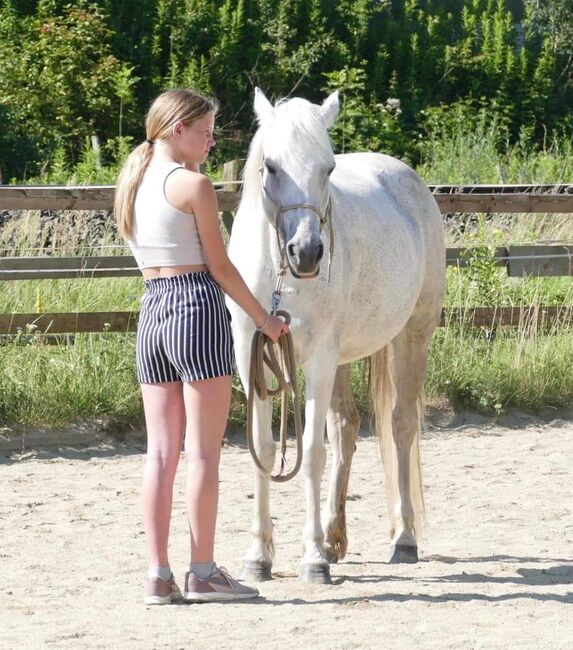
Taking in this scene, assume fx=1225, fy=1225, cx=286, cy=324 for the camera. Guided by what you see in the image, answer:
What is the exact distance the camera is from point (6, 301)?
7.77 metres

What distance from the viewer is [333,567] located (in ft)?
15.3

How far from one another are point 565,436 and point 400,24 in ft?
35.5

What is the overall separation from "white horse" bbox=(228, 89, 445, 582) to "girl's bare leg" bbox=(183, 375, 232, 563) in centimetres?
46

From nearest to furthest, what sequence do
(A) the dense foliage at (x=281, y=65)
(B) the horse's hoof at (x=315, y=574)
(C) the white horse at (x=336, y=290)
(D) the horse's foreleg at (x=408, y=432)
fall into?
(C) the white horse at (x=336, y=290) → (B) the horse's hoof at (x=315, y=574) → (D) the horse's foreleg at (x=408, y=432) → (A) the dense foliage at (x=281, y=65)

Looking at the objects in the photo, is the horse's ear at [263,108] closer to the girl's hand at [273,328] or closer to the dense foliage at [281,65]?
the girl's hand at [273,328]

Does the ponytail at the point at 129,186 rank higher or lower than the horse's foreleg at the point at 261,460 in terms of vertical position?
higher

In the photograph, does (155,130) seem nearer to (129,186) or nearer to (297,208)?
(129,186)

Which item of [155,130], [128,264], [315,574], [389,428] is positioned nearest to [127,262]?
[128,264]

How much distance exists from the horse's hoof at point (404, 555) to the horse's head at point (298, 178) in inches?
57.1

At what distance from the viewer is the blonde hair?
148 inches

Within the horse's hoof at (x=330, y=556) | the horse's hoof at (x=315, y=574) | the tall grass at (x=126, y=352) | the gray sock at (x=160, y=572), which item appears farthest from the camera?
the tall grass at (x=126, y=352)

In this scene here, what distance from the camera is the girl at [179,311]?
3711mm

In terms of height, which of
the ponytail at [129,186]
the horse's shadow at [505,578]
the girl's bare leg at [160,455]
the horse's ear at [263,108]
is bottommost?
the horse's shadow at [505,578]

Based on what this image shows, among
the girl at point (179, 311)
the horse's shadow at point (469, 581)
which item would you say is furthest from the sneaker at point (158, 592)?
the horse's shadow at point (469, 581)
